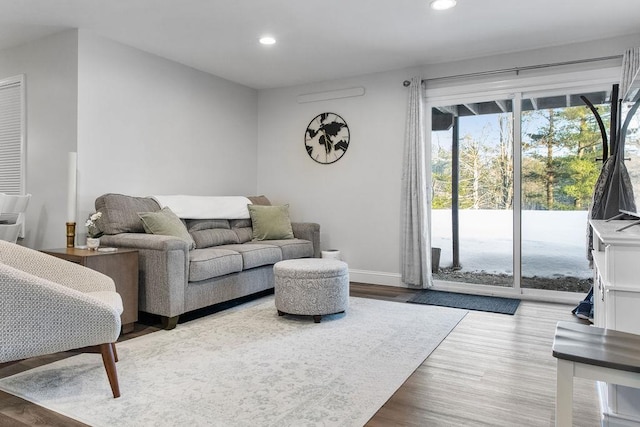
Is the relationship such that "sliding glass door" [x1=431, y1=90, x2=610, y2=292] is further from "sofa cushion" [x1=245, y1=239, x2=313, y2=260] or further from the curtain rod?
"sofa cushion" [x1=245, y1=239, x2=313, y2=260]

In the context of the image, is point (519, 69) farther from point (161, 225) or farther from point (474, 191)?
point (161, 225)

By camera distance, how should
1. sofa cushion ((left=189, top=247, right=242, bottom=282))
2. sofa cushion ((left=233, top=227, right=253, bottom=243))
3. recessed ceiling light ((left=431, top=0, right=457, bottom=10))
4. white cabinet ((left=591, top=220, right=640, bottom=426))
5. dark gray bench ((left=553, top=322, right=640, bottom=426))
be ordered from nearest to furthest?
dark gray bench ((left=553, top=322, right=640, bottom=426)) < white cabinet ((left=591, top=220, right=640, bottom=426)) < recessed ceiling light ((left=431, top=0, right=457, bottom=10)) < sofa cushion ((left=189, top=247, right=242, bottom=282)) < sofa cushion ((left=233, top=227, right=253, bottom=243))

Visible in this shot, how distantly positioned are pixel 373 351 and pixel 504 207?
2389mm

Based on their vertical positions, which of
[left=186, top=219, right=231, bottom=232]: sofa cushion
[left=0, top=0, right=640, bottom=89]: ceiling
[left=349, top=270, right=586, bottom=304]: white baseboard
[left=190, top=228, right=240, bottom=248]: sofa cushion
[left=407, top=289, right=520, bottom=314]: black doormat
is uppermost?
[left=0, top=0, right=640, bottom=89]: ceiling

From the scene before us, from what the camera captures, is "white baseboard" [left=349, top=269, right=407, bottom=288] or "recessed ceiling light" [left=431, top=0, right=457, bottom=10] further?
"white baseboard" [left=349, top=269, right=407, bottom=288]

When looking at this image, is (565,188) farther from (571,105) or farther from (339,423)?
(339,423)

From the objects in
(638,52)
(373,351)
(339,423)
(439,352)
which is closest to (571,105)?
(638,52)

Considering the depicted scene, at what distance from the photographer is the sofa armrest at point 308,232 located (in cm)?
464

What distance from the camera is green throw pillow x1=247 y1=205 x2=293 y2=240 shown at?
14.6 ft

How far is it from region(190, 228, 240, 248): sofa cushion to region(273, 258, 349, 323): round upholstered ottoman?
958mm

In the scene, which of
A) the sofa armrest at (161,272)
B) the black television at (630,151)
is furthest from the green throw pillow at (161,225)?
the black television at (630,151)

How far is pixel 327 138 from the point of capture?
5.05m

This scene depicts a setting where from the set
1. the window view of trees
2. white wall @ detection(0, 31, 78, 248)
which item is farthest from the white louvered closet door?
the window view of trees

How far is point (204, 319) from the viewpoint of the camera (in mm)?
3326
